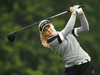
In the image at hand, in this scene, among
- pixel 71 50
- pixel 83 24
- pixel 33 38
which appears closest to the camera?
pixel 71 50

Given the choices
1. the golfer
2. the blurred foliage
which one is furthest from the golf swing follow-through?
the blurred foliage

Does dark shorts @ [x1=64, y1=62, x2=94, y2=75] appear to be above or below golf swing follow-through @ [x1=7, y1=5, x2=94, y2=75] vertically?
below

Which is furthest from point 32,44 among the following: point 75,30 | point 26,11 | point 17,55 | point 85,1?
point 75,30

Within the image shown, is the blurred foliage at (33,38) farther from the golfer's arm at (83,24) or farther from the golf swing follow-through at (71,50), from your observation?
the golf swing follow-through at (71,50)

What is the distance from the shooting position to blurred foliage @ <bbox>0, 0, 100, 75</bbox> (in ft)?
42.2

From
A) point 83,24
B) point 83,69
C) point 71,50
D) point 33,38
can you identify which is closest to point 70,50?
point 71,50

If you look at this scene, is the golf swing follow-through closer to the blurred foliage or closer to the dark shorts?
the dark shorts

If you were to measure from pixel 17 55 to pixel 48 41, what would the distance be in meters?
8.97

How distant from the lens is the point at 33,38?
13289mm

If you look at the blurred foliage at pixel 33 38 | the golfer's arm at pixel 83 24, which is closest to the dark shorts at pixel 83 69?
the golfer's arm at pixel 83 24

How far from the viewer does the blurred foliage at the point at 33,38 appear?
12.9m

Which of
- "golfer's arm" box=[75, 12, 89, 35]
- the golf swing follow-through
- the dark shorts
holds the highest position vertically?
"golfer's arm" box=[75, 12, 89, 35]

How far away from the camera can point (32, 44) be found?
13.1m

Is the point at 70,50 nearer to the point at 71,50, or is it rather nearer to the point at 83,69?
the point at 71,50
